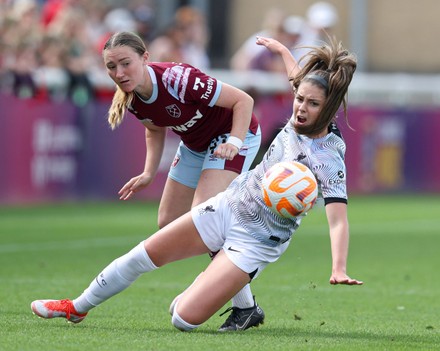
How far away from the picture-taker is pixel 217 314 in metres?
9.02

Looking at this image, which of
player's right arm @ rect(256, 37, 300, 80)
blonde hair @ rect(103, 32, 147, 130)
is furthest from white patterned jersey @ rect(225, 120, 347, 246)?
blonde hair @ rect(103, 32, 147, 130)

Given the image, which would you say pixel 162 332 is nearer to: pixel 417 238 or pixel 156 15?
pixel 417 238

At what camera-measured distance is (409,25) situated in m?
33.4

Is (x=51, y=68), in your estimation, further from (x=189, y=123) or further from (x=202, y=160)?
(x=189, y=123)

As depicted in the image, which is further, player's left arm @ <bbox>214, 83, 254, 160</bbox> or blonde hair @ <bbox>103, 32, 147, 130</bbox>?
player's left arm @ <bbox>214, 83, 254, 160</bbox>

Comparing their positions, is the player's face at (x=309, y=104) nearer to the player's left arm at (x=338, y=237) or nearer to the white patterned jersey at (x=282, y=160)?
the white patterned jersey at (x=282, y=160)

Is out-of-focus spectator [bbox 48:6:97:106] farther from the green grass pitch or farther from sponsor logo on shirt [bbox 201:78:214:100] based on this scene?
sponsor logo on shirt [bbox 201:78:214:100]

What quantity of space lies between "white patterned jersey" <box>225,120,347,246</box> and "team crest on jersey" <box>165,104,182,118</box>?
89cm

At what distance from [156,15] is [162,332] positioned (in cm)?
2271

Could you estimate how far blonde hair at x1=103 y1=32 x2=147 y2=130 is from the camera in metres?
8.26

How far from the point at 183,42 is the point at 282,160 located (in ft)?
39.0

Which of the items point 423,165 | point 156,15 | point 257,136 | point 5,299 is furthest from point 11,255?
point 156,15

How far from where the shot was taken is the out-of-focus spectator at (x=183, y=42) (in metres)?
18.8

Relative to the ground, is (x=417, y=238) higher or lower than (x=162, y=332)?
lower
